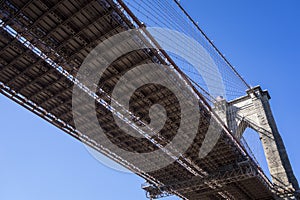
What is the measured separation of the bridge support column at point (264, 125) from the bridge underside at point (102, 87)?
101 inches

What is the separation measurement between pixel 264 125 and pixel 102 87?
23895 millimetres

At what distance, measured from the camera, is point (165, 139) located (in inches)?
1044

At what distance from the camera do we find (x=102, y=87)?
65.4ft

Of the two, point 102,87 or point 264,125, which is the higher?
point 264,125

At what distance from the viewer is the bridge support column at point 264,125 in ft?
A: 102

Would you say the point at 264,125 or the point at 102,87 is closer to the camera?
the point at 102,87

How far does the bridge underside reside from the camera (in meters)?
15.2

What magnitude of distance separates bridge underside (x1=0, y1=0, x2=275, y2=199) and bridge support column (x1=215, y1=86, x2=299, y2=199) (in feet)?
8.38

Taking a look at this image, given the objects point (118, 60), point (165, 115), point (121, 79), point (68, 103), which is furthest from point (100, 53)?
point (165, 115)

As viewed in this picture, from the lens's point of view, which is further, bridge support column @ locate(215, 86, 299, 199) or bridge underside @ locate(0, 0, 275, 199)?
bridge support column @ locate(215, 86, 299, 199)

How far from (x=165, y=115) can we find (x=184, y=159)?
875 centimetres

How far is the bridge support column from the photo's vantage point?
102 ft

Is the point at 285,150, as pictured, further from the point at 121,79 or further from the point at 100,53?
the point at 100,53

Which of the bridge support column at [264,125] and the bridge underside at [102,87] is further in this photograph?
the bridge support column at [264,125]
